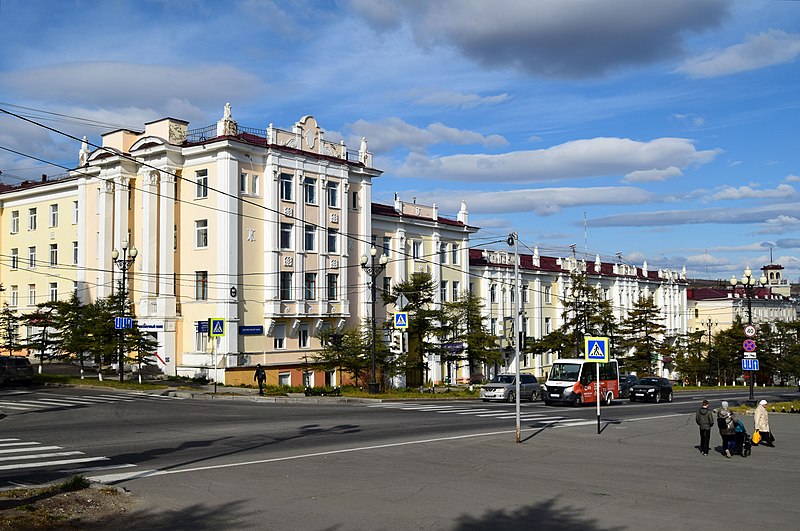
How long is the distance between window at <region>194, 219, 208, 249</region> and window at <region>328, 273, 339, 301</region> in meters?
8.78

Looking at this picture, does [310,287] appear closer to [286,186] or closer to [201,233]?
[286,186]

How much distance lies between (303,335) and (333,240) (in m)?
6.85

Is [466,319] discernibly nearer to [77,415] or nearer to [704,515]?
[77,415]

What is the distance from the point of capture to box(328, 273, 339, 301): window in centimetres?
5444

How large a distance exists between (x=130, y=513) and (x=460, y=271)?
58.9 metres

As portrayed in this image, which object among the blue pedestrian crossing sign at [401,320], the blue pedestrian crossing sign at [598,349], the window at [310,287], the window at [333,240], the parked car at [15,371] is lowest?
the parked car at [15,371]

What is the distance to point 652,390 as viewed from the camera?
44625 millimetres

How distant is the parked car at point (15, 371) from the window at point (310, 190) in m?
19.3

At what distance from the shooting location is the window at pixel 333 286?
54.4 m

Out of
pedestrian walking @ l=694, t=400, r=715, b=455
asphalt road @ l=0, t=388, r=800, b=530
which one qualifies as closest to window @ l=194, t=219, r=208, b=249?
asphalt road @ l=0, t=388, r=800, b=530

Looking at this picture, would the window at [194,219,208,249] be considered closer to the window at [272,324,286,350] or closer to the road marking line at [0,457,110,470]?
the window at [272,324,286,350]

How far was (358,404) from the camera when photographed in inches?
1485

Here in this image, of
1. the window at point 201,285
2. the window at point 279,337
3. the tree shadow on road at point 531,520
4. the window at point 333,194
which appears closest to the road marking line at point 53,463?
the tree shadow on road at point 531,520

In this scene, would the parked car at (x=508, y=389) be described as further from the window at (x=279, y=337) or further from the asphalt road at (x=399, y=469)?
the window at (x=279, y=337)
